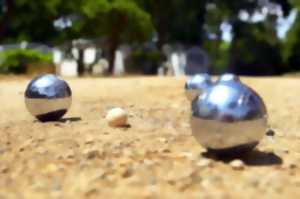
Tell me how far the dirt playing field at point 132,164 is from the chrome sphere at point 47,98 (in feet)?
0.77

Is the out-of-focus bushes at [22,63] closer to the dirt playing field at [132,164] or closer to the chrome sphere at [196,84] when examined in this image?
the chrome sphere at [196,84]

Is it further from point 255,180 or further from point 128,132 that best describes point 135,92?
point 255,180

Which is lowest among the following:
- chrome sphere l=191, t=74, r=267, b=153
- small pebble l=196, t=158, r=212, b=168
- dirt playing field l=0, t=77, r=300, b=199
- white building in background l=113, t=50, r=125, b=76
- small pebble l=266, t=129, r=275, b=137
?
white building in background l=113, t=50, r=125, b=76

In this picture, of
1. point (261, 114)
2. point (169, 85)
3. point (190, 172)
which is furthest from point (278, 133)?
point (169, 85)

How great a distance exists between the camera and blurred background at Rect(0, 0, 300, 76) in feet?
138

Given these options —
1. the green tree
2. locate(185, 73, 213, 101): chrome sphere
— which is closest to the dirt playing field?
locate(185, 73, 213, 101): chrome sphere

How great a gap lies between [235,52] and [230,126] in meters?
51.2

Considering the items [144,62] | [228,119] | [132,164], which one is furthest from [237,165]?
[144,62]

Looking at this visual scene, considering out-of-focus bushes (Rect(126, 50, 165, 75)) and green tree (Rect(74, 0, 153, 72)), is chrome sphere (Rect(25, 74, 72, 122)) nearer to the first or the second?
green tree (Rect(74, 0, 153, 72))

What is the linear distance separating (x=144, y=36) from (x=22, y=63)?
7.53m

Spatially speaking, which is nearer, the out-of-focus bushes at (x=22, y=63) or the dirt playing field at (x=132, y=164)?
the dirt playing field at (x=132, y=164)

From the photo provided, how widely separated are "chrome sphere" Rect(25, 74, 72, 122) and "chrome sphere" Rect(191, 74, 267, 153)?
156 inches

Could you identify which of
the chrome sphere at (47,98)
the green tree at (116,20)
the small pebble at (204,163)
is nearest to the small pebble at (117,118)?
the chrome sphere at (47,98)

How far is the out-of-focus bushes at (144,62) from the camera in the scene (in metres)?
50.7
